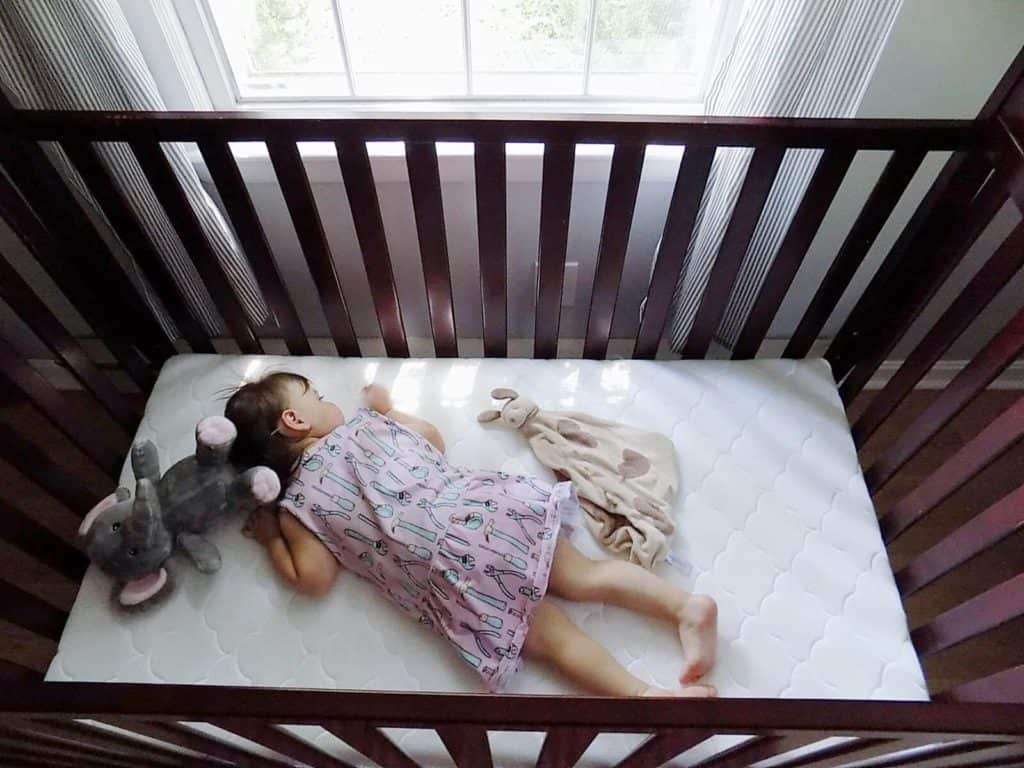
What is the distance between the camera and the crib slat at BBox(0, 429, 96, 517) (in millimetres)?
1086

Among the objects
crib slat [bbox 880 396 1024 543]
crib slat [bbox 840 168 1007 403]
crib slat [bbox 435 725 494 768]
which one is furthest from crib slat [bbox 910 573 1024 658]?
crib slat [bbox 435 725 494 768]

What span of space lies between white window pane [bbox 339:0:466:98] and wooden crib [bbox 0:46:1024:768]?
308 millimetres

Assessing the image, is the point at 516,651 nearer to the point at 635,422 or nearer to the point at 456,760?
the point at 456,760

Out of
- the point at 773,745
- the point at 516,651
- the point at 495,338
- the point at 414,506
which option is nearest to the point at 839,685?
the point at 773,745

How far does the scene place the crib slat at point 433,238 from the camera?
1.15m

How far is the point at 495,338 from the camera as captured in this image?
1428 millimetres

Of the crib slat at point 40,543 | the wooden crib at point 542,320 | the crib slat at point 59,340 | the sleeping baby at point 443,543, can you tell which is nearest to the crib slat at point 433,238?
the wooden crib at point 542,320

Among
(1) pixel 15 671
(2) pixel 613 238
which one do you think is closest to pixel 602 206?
(2) pixel 613 238

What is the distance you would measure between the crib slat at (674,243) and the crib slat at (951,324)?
1.27 ft

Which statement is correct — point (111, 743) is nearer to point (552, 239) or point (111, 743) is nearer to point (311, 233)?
point (311, 233)

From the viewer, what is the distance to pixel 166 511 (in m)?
1.16

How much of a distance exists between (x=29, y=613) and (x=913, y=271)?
140cm

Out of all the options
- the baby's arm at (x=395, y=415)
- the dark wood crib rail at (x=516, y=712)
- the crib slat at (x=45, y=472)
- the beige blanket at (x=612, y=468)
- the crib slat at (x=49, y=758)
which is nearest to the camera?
the dark wood crib rail at (x=516, y=712)

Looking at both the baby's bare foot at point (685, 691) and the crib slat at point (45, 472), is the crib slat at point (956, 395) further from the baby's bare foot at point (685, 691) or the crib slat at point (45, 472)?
the crib slat at point (45, 472)
